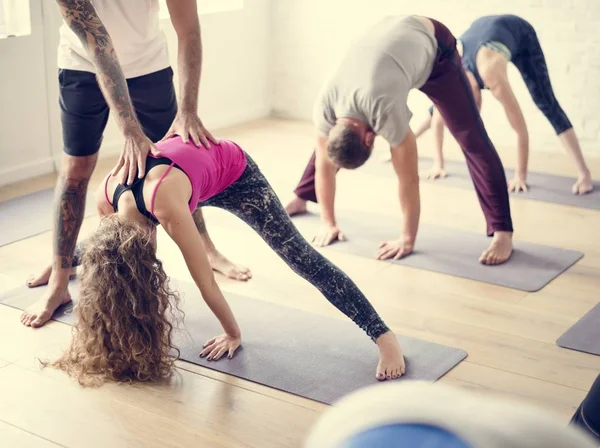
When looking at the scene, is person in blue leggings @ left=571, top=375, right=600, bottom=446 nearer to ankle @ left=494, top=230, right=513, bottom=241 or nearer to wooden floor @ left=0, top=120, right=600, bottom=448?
wooden floor @ left=0, top=120, right=600, bottom=448

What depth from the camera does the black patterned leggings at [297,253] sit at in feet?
→ 8.36

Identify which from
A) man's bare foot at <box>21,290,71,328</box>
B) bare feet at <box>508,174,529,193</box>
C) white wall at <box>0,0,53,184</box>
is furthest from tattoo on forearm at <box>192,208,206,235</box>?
bare feet at <box>508,174,529,193</box>

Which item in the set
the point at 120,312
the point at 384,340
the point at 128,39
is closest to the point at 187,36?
the point at 128,39

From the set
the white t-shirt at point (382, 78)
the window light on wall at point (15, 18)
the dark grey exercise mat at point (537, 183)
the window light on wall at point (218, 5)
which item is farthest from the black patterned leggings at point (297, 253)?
the window light on wall at point (218, 5)

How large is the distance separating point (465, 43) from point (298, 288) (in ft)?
5.66

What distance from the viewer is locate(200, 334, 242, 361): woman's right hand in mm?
2662

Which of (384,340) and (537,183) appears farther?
(537,183)

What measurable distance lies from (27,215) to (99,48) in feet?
5.47

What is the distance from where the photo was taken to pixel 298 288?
326cm

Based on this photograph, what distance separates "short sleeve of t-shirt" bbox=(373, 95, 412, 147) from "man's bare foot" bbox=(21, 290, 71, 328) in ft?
4.25

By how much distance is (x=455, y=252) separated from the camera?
364 cm

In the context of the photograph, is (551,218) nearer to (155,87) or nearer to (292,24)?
(155,87)

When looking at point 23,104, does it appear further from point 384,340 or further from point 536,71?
point 384,340

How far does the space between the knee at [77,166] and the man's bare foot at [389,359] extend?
1.16 m
